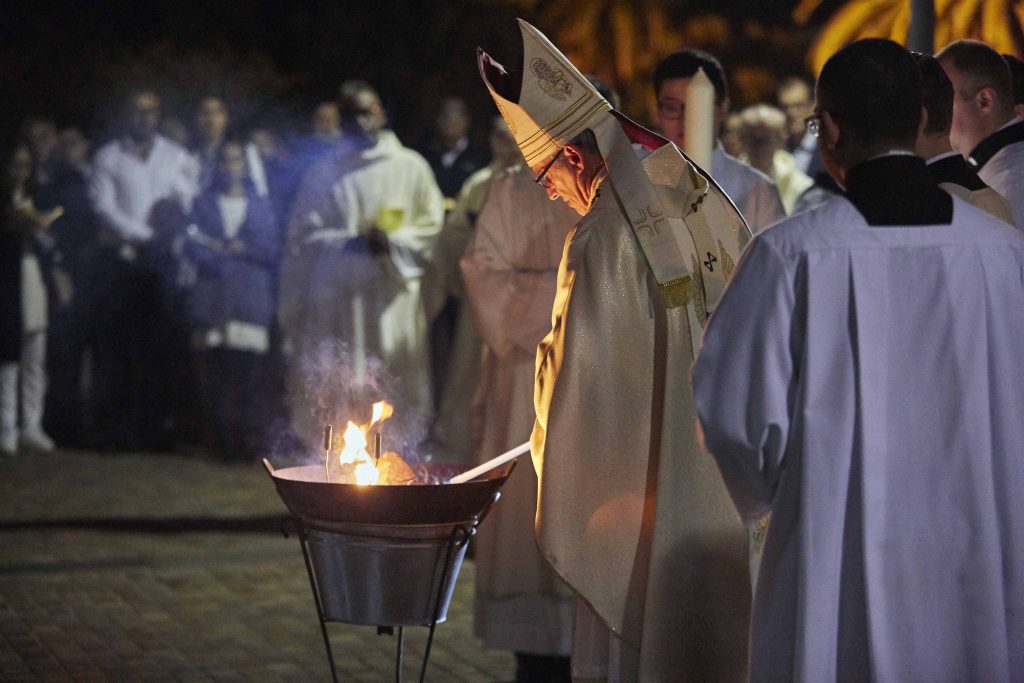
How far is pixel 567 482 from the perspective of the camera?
165 inches

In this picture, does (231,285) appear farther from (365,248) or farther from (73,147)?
(73,147)

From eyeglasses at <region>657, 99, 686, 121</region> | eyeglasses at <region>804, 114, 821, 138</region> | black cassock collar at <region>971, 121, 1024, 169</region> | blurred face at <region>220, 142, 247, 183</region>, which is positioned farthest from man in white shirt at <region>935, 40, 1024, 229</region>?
blurred face at <region>220, 142, 247, 183</region>

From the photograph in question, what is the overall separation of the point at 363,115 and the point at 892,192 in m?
7.67

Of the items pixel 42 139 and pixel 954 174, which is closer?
pixel 954 174

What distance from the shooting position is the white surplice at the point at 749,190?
5.84 metres

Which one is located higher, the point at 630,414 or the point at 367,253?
the point at 367,253

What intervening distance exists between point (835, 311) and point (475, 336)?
293 inches

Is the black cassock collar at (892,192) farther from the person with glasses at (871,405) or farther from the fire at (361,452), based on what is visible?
the fire at (361,452)

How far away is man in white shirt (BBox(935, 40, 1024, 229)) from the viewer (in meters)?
4.98

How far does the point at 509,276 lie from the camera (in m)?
5.64

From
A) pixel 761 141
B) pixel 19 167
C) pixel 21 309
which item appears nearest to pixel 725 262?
pixel 761 141

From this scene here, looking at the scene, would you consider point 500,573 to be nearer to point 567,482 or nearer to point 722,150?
point 567,482

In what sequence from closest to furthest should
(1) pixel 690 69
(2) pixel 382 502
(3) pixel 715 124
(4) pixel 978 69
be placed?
(2) pixel 382 502, (4) pixel 978 69, (1) pixel 690 69, (3) pixel 715 124

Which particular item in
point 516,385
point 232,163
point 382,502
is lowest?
point 382,502
